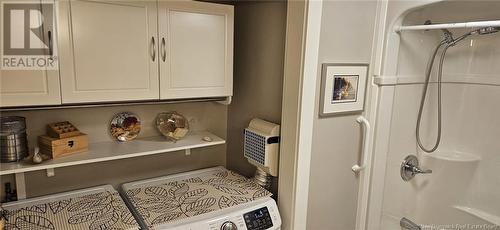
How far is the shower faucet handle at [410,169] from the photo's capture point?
2238mm

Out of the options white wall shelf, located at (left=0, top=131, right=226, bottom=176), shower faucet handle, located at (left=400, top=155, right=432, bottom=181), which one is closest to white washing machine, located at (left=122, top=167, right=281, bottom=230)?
white wall shelf, located at (left=0, top=131, right=226, bottom=176)

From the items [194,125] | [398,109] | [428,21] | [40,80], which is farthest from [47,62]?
[428,21]

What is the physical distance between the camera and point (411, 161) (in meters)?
2.27

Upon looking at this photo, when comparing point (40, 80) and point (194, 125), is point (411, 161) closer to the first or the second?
point (194, 125)

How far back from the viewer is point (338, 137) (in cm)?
188

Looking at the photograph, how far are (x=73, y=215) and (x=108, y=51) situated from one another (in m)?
0.76

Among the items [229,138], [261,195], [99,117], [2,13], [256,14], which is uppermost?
[256,14]

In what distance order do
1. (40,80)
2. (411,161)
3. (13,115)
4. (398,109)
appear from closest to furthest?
(40,80) → (13,115) → (398,109) → (411,161)

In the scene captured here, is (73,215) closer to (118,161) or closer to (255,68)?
(118,161)

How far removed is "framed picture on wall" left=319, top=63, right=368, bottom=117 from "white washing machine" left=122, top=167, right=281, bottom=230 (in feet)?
1.97

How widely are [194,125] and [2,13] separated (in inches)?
46.1

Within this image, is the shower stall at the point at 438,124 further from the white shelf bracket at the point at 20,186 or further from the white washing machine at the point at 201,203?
the white shelf bracket at the point at 20,186

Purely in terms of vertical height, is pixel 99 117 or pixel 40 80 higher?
pixel 40 80

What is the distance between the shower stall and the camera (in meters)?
1.94
